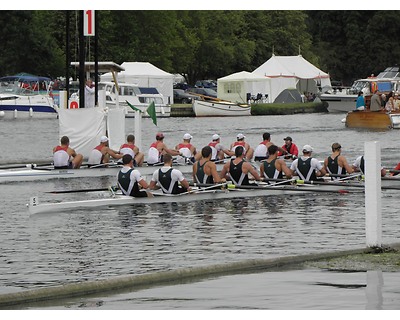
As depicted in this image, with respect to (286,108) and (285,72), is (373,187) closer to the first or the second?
(286,108)

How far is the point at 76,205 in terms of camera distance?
25688 mm

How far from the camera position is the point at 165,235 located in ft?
71.9

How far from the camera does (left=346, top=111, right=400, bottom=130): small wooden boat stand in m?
59.5

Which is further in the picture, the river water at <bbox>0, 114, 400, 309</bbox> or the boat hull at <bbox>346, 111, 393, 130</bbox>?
the boat hull at <bbox>346, 111, 393, 130</bbox>

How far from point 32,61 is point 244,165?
63.9 m

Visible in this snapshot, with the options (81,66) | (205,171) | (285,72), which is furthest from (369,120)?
(205,171)

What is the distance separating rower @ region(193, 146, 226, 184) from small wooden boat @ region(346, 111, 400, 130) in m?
33.6

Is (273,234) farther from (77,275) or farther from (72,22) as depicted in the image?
(72,22)

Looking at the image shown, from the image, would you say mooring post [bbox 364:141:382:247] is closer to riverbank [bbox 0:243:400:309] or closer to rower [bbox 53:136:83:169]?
riverbank [bbox 0:243:400:309]

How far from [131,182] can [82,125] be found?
38.4 feet

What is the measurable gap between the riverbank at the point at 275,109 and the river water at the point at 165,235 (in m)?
47.7

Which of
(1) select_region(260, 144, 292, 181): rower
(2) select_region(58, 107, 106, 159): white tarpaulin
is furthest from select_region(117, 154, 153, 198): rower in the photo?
(2) select_region(58, 107, 106, 159): white tarpaulin

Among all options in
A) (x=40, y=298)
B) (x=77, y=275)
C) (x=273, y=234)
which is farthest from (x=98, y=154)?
(x=40, y=298)

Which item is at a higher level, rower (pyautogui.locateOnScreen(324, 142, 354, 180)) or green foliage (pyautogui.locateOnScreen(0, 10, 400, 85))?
green foliage (pyautogui.locateOnScreen(0, 10, 400, 85))
